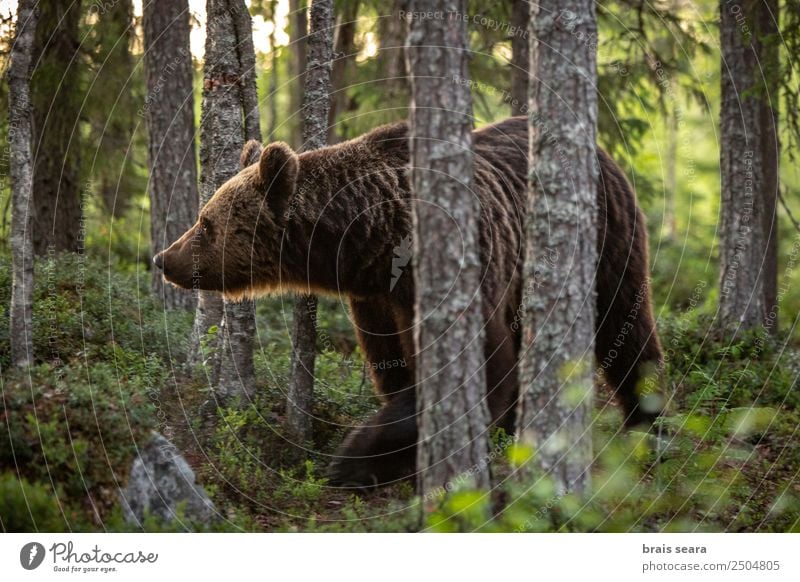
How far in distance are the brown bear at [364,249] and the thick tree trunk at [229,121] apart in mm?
258

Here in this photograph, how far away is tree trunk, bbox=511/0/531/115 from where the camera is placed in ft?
36.7

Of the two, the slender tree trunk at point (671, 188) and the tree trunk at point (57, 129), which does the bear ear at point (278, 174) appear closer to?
the tree trunk at point (57, 129)

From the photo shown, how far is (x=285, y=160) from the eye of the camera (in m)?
7.17

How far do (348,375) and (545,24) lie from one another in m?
5.19

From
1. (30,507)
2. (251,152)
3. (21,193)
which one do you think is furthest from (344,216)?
(30,507)

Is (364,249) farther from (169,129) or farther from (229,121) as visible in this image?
(169,129)

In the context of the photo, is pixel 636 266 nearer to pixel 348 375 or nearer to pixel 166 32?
pixel 348 375

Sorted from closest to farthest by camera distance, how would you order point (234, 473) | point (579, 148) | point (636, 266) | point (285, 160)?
point (579, 148), point (234, 473), point (285, 160), point (636, 266)

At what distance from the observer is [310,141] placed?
26.1 feet

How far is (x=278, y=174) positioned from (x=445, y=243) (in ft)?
8.49

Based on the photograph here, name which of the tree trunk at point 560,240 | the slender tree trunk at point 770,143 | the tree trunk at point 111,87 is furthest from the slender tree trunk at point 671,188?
the tree trunk at point 560,240

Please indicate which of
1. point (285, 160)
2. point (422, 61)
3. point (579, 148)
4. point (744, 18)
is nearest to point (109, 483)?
point (285, 160)

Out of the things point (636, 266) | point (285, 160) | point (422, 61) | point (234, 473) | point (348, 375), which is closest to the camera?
point (422, 61)
